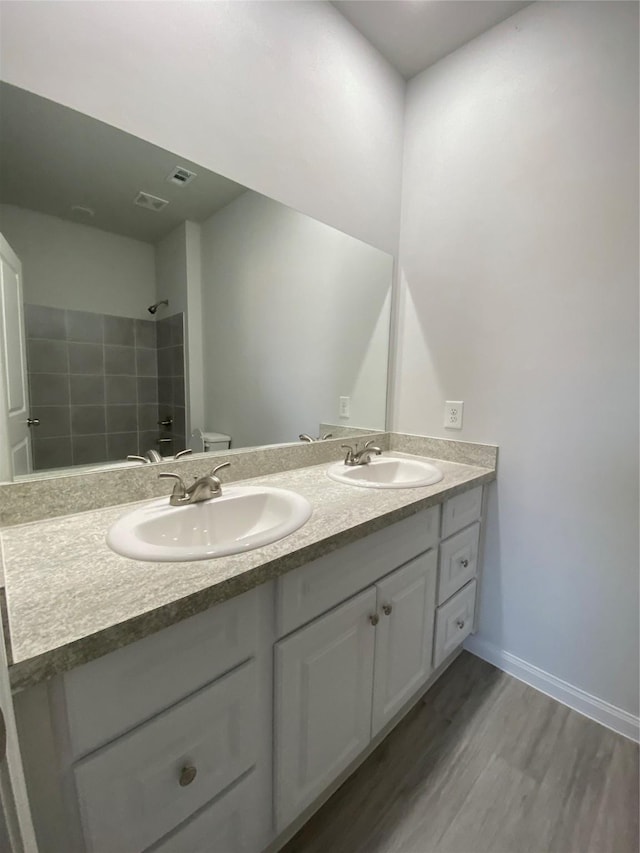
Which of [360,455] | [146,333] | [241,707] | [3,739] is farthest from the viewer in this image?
[360,455]

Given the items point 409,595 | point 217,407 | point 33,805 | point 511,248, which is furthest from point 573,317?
point 33,805

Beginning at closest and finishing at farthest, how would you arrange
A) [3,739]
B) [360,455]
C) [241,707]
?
[3,739] → [241,707] → [360,455]

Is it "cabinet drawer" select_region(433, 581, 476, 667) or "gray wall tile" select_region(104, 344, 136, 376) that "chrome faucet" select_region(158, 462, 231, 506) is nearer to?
"gray wall tile" select_region(104, 344, 136, 376)

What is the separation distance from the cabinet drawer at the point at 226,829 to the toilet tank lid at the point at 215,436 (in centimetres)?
86

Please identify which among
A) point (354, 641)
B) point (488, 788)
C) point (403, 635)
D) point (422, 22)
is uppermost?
point (422, 22)

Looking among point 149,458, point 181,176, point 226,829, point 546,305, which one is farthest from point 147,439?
point 546,305

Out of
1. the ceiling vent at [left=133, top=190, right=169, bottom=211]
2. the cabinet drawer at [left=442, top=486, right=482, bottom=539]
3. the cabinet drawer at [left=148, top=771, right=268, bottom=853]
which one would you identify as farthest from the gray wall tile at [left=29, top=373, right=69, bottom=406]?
the cabinet drawer at [left=442, top=486, right=482, bottom=539]

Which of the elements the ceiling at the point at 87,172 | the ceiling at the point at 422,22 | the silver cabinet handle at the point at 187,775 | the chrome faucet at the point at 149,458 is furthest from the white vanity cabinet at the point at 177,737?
the ceiling at the point at 422,22

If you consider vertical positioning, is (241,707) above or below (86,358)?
below

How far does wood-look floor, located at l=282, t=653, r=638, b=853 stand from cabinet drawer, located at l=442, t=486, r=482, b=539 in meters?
0.67

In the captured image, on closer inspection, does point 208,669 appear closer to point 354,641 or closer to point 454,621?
point 354,641

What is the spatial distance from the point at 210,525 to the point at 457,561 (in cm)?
95

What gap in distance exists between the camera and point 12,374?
828mm

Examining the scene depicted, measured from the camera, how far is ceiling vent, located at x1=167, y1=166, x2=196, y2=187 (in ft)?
3.40
